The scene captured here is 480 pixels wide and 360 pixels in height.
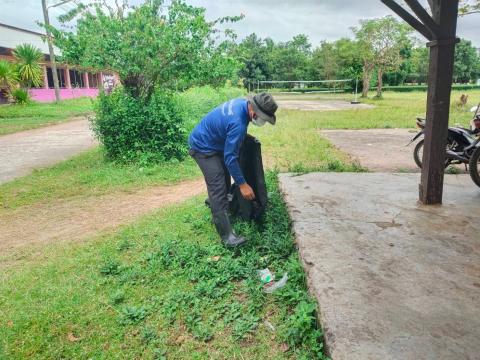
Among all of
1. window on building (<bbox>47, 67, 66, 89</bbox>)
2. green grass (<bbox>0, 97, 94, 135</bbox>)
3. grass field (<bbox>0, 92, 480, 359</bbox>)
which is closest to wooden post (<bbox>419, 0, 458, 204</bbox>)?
grass field (<bbox>0, 92, 480, 359</bbox>)

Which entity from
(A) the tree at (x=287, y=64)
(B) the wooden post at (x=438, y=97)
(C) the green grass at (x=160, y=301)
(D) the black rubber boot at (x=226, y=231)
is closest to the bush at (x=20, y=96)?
(C) the green grass at (x=160, y=301)

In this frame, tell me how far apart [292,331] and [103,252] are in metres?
2.25

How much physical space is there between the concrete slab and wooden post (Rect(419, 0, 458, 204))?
0.29 m

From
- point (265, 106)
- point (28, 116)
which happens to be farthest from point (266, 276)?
point (28, 116)

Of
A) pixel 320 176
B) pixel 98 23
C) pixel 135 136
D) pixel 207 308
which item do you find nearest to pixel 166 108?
pixel 135 136

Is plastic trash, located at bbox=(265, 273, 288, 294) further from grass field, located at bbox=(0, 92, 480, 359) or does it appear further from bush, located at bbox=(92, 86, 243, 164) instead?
bush, located at bbox=(92, 86, 243, 164)

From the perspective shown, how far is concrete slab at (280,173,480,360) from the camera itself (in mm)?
2336

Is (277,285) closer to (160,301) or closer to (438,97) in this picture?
(160,301)

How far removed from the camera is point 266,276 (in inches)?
135

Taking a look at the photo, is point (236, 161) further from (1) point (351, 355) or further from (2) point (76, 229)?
(2) point (76, 229)

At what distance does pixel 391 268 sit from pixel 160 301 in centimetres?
178

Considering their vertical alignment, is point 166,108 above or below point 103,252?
above

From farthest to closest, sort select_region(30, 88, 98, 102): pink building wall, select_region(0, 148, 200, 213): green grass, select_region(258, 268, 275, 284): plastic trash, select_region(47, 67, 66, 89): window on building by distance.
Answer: select_region(47, 67, 66, 89): window on building, select_region(30, 88, 98, 102): pink building wall, select_region(0, 148, 200, 213): green grass, select_region(258, 268, 275, 284): plastic trash

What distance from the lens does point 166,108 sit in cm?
824
